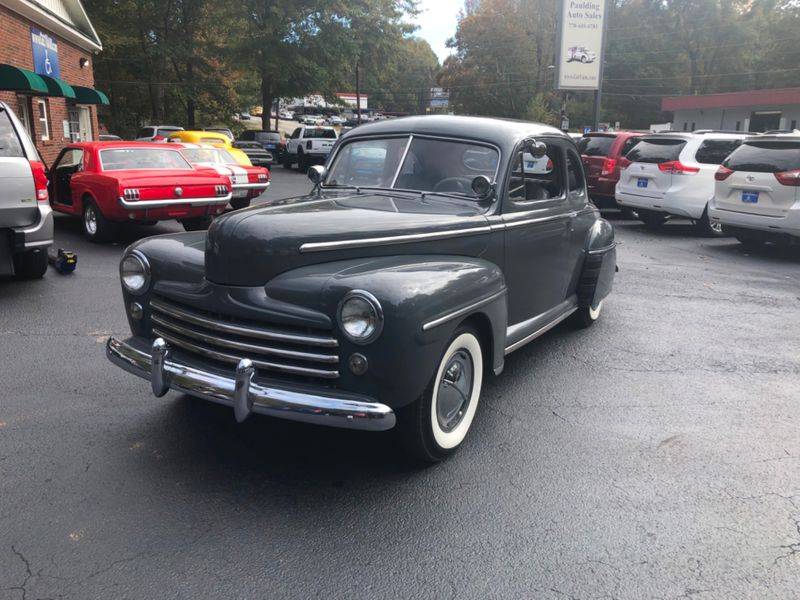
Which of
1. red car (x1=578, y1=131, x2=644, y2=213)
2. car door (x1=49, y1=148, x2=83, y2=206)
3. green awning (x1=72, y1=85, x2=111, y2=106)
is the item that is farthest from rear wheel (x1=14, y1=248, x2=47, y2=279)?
green awning (x1=72, y1=85, x2=111, y2=106)

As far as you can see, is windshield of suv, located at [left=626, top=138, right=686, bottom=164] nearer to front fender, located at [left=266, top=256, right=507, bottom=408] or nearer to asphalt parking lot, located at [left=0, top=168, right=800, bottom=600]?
asphalt parking lot, located at [left=0, top=168, right=800, bottom=600]

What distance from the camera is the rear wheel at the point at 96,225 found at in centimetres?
959

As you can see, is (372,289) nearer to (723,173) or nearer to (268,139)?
(723,173)

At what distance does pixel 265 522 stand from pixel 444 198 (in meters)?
2.28

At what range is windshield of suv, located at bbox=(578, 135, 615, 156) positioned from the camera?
1427 cm

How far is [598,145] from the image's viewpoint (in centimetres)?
1448

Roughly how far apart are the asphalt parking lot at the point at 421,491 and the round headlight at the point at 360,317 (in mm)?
861

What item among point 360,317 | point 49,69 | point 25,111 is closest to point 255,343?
point 360,317

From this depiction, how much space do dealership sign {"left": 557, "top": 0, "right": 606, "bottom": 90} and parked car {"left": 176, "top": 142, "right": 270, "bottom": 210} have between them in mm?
15562

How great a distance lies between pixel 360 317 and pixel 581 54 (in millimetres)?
24717

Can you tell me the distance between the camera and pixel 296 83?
34.2 m

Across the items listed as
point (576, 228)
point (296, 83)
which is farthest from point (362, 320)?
point (296, 83)

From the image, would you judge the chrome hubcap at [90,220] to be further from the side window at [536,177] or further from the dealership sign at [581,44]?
the dealership sign at [581,44]

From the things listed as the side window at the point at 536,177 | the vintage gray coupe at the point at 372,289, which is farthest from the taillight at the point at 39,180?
the side window at the point at 536,177
